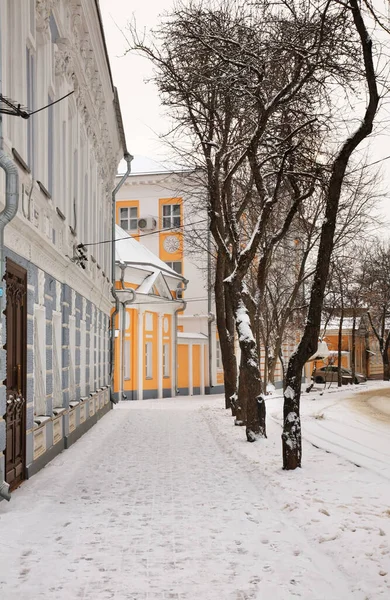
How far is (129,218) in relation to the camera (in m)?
43.8

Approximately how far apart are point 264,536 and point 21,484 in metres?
4.19

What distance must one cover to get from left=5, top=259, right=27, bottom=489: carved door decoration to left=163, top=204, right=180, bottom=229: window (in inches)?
1301

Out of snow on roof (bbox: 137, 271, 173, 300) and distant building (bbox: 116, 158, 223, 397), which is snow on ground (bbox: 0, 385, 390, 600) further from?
distant building (bbox: 116, 158, 223, 397)

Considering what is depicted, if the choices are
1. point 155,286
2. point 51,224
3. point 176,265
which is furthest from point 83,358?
point 176,265

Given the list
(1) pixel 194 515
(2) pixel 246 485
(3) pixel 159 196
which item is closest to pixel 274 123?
(2) pixel 246 485

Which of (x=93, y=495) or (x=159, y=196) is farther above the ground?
(x=159, y=196)

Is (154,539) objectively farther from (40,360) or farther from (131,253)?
(131,253)

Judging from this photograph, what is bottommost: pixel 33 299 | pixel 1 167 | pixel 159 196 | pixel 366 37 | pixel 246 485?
pixel 246 485

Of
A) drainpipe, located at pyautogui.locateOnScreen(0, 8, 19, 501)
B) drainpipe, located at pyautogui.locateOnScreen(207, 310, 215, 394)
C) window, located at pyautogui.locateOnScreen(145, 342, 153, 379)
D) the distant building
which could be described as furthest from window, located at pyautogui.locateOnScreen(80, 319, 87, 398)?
drainpipe, located at pyautogui.locateOnScreen(207, 310, 215, 394)

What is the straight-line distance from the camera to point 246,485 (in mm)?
9930

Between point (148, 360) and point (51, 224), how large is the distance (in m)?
21.9

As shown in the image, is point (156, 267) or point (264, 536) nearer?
point (264, 536)

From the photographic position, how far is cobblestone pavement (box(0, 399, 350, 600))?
539 cm

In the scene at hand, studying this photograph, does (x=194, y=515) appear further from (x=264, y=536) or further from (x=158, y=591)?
(x=158, y=591)
